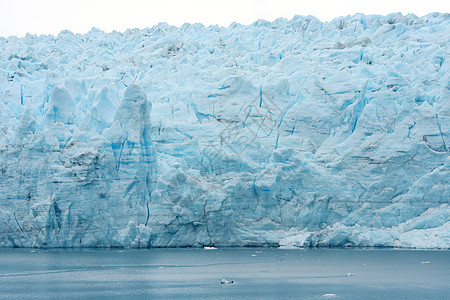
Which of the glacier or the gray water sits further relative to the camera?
the glacier

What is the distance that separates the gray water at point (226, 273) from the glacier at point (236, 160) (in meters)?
0.70

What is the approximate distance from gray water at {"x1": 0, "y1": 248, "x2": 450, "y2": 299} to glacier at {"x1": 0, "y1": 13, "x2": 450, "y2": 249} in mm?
705

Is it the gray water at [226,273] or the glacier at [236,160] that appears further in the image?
the glacier at [236,160]

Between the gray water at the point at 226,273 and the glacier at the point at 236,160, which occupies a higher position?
the glacier at the point at 236,160

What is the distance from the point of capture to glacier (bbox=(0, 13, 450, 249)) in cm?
2431

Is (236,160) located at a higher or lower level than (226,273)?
higher

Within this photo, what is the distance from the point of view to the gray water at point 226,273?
17.3 m

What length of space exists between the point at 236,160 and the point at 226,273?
6129mm

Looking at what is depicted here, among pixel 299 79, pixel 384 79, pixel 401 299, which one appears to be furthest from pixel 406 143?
pixel 401 299

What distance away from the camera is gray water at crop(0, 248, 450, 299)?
1730cm

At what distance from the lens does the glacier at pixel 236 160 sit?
24312 millimetres

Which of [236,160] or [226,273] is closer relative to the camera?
[226,273]

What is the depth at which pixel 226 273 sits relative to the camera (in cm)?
2055

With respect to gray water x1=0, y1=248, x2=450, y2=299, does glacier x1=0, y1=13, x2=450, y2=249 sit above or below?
above
